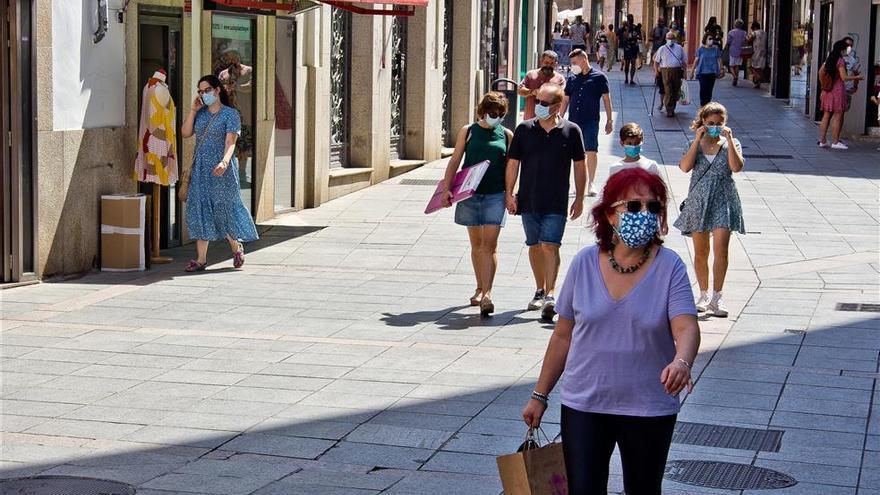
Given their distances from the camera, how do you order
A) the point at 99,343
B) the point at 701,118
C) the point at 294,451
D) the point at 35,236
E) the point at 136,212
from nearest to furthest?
the point at 294,451
the point at 99,343
the point at 701,118
the point at 35,236
the point at 136,212

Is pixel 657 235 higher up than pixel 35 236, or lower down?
higher up

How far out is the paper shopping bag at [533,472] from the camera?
4.67 meters

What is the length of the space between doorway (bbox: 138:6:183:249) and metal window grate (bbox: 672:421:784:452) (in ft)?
25.5

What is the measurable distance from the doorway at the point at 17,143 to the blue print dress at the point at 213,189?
1540 mm

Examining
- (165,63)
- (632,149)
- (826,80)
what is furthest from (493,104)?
(826,80)

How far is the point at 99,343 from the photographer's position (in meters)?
10.1

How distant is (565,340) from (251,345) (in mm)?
5300

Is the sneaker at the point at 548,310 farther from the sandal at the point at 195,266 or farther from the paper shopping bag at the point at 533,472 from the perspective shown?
the paper shopping bag at the point at 533,472

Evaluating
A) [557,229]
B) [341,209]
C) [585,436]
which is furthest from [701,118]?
[341,209]

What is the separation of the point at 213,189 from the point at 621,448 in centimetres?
923

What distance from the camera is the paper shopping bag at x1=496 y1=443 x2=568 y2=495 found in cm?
467

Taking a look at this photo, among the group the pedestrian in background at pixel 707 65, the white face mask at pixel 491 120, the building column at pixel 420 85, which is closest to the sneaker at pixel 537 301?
the white face mask at pixel 491 120

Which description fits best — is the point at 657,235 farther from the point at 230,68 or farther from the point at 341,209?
the point at 341,209

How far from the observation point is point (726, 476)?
7000 millimetres
